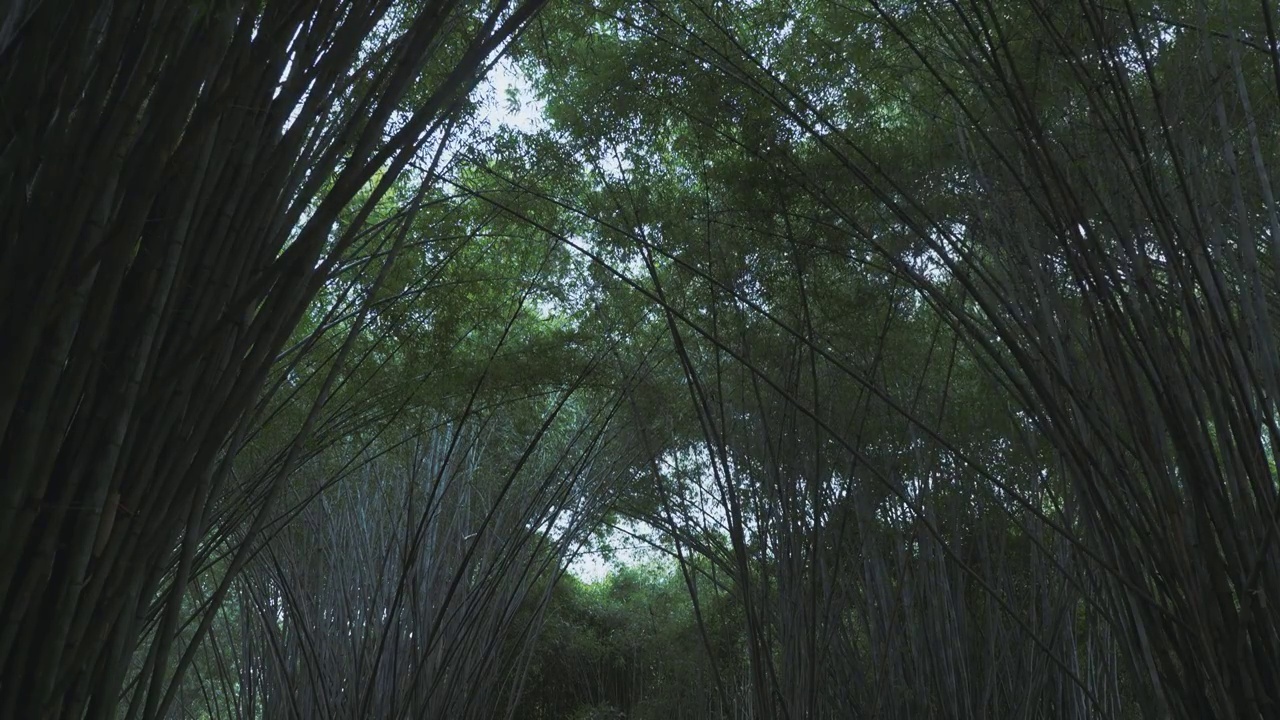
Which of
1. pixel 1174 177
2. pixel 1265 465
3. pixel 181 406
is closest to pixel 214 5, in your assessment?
pixel 181 406

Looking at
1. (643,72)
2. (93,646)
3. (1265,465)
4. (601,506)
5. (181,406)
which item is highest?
(643,72)

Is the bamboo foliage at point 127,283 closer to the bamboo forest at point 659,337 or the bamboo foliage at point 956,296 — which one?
the bamboo forest at point 659,337

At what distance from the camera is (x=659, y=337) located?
4.64 meters

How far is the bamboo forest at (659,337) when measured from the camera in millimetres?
960

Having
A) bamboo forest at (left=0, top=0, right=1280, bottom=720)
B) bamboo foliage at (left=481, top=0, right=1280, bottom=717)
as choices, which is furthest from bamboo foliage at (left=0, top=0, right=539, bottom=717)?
bamboo foliage at (left=481, top=0, right=1280, bottom=717)

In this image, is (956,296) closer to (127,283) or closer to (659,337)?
(659,337)

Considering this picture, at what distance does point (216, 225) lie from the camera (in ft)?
3.35

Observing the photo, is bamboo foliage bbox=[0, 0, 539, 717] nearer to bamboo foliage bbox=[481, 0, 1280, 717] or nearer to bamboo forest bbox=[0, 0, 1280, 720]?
bamboo forest bbox=[0, 0, 1280, 720]

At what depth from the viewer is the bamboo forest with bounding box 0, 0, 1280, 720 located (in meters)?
0.96

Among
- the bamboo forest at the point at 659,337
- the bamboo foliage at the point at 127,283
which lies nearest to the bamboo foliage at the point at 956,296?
the bamboo forest at the point at 659,337

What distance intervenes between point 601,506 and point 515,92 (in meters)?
2.15

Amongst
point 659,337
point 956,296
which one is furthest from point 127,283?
point 956,296

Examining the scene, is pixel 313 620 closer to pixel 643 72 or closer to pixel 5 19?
pixel 643 72

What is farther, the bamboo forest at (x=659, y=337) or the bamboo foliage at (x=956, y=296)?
the bamboo foliage at (x=956, y=296)
